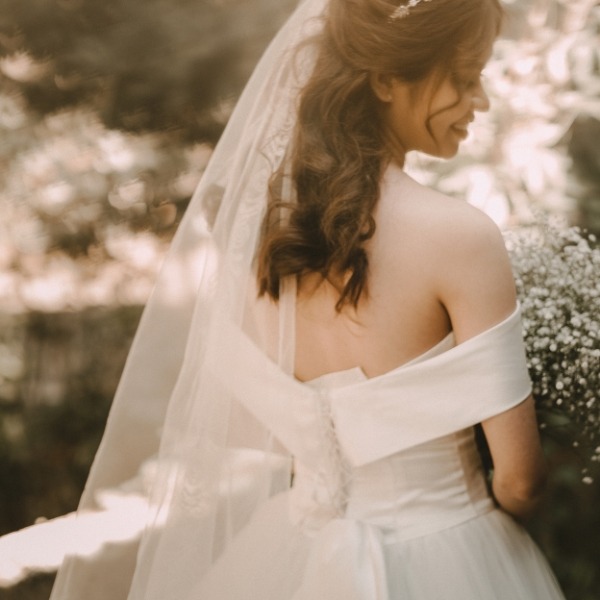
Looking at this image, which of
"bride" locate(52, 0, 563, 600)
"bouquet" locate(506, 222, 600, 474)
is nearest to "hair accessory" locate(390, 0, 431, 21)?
"bride" locate(52, 0, 563, 600)

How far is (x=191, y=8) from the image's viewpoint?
2742mm

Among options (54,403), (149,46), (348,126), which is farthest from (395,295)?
(54,403)

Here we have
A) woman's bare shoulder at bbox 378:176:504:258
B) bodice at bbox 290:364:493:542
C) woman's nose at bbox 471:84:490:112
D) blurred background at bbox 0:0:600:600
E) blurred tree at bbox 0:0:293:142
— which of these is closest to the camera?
woman's bare shoulder at bbox 378:176:504:258

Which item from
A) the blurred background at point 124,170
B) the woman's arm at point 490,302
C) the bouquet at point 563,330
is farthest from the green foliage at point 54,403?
the woman's arm at point 490,302

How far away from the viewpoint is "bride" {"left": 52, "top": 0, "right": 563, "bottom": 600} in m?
1.25

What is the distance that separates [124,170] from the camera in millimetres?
3133

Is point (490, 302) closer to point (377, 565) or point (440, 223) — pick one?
point (440, 223)

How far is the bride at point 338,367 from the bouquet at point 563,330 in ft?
0.93

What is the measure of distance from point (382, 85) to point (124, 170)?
6.48 ft

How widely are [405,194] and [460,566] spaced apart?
0.60 metres

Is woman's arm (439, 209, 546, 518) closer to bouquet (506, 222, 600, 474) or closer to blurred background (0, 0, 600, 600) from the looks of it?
bouquet (506, 222, 600, 474)

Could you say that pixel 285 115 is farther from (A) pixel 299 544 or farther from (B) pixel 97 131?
(B) pixel 97 131

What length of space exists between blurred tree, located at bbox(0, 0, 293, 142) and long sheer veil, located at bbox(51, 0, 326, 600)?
1.40 m

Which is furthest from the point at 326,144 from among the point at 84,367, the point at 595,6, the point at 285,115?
the point at 84,367
